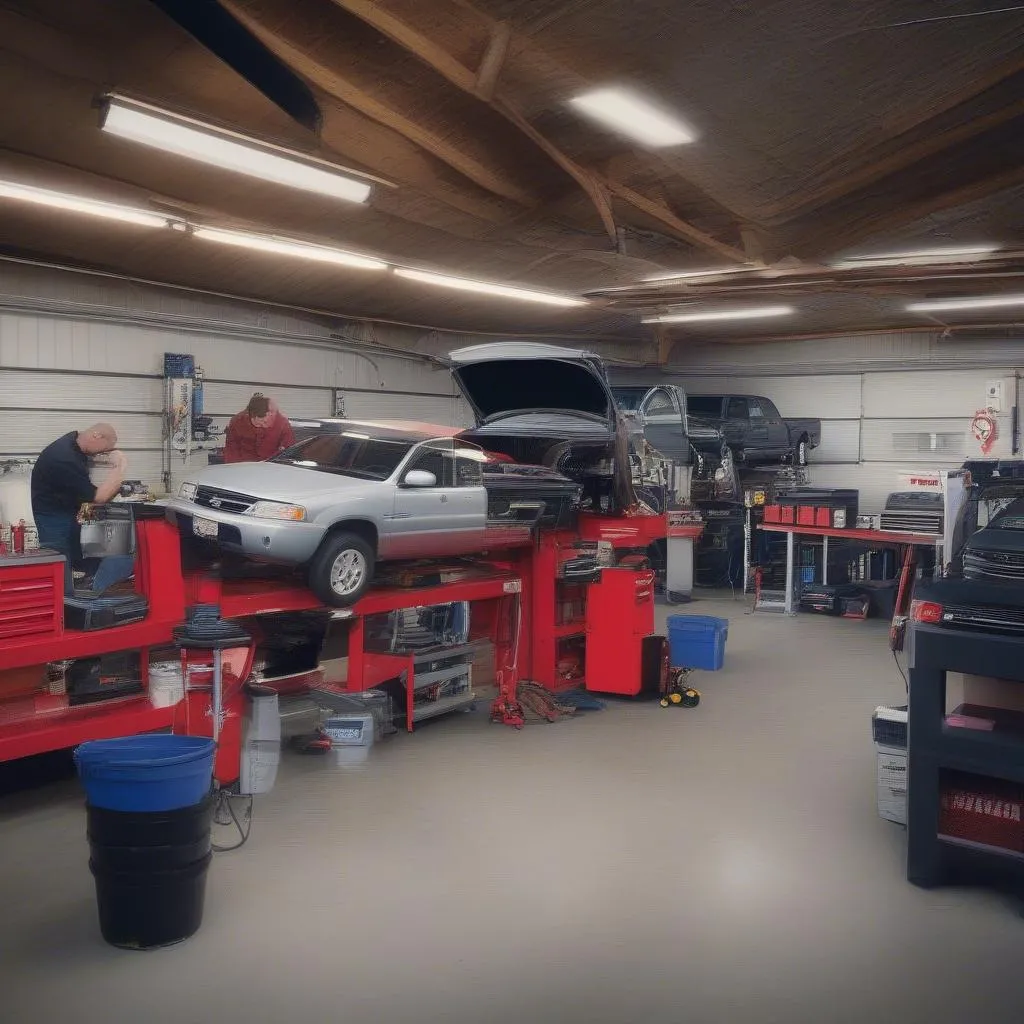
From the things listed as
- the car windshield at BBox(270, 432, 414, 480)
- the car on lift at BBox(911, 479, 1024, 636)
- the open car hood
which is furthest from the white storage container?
the open car hood

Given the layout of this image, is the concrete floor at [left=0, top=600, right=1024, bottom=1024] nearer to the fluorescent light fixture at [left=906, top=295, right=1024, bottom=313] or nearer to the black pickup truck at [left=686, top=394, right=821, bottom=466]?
the fluorescent light fixture at [left=906, top=295, right=1024, bottom=313]

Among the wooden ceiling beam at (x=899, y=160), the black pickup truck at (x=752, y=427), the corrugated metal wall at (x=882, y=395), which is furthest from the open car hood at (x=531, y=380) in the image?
the corrugated metal wall at (x=882, y=395)

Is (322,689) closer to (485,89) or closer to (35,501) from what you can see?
(35,501)

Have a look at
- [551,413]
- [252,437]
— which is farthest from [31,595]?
[551,413]

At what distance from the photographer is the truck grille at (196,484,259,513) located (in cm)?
532

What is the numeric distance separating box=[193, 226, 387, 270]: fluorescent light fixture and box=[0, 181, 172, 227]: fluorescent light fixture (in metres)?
0.42

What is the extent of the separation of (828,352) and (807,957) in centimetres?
1295

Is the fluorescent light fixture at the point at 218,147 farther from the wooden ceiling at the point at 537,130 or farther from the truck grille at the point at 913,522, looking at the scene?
the truck grille at the point at 913,522

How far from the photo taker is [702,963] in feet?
11.1

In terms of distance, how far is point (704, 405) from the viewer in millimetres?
14430

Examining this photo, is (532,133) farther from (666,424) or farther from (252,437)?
(666,424)

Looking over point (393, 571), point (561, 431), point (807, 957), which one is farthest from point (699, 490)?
point (807, 957)

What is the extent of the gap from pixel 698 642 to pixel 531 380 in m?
2.70

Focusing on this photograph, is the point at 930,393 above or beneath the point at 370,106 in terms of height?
beneath
